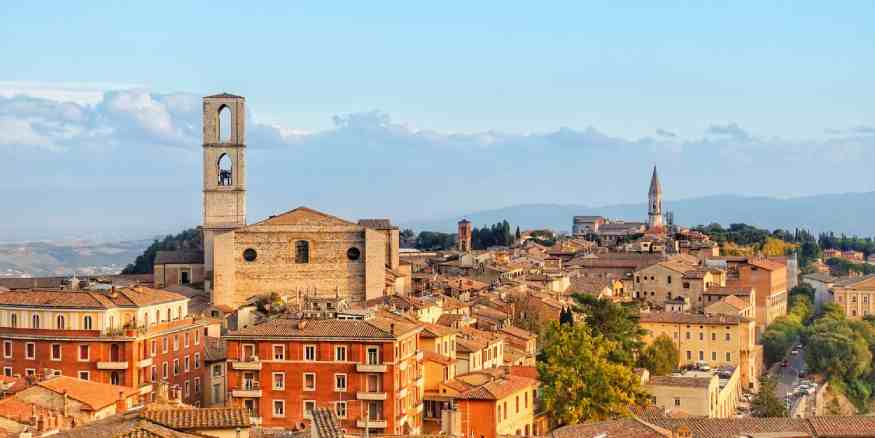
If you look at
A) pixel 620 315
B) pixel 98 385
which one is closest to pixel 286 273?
pixel 620 315

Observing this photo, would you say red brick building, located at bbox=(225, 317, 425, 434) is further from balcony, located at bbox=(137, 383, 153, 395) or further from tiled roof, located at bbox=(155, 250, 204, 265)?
tiled roof, located at bbox=(155, 250, 204, 265)

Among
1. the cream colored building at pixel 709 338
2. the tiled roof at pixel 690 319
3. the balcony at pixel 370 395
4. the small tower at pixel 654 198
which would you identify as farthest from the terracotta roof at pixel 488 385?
the small tower at pixel 654 198

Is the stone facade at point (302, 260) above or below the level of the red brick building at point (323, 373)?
above

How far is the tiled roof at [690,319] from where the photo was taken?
65.1 metres

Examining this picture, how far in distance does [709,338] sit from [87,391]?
41.2 metres

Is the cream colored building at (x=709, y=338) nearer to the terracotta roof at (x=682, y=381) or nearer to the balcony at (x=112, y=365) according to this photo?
the terracotta roof at (x=682, y=381)

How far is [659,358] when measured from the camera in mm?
56156

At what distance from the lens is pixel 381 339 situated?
116ft

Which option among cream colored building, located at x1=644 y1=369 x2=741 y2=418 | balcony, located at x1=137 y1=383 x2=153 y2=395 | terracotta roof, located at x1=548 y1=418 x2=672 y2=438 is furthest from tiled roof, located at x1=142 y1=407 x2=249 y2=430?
cream colored building, located at x1=644 y1=369 x2=741 y2=418

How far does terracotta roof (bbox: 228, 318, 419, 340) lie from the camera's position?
35.8 meters

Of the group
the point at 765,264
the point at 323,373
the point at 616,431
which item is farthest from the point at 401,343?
the point at 765,264

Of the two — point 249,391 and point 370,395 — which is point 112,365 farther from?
point 370,395

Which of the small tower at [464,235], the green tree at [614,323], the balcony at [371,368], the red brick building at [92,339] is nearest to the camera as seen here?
the balcony at [371,368]

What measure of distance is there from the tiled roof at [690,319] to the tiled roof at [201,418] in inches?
1962
